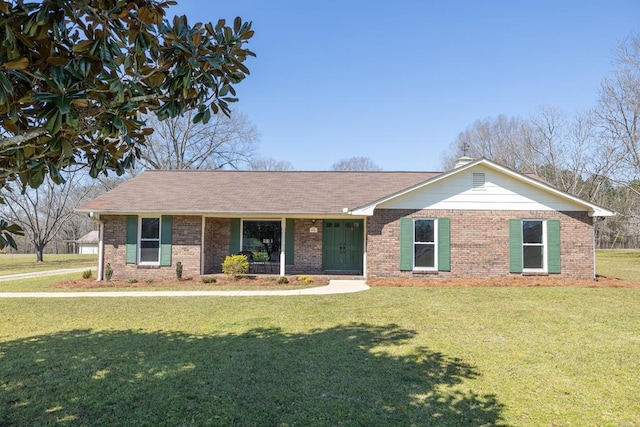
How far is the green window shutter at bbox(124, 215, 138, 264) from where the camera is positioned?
14648mm

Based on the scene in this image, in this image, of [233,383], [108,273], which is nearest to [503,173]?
[233,383]

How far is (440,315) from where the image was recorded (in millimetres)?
8188

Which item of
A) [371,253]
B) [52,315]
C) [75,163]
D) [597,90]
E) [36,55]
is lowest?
[52,315]

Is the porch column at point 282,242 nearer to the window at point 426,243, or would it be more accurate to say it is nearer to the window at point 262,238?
the window at point 262,238

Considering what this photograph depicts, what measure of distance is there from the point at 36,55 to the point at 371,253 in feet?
40.5

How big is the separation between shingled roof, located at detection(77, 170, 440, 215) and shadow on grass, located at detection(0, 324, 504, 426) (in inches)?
338

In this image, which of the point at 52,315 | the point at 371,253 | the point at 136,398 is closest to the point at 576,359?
the point at 136,398

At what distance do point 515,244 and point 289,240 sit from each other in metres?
8.43

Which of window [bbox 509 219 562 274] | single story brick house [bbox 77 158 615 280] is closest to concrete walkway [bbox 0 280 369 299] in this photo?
single story brick house [bbox 77 158 615 280]

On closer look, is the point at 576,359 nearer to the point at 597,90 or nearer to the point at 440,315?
the point at 440,315

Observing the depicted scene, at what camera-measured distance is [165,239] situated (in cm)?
1466

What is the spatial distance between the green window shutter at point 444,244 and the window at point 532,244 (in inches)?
106

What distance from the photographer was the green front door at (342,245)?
15.8 meters

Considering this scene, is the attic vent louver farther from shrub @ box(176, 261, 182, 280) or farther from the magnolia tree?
the magnolia tree
